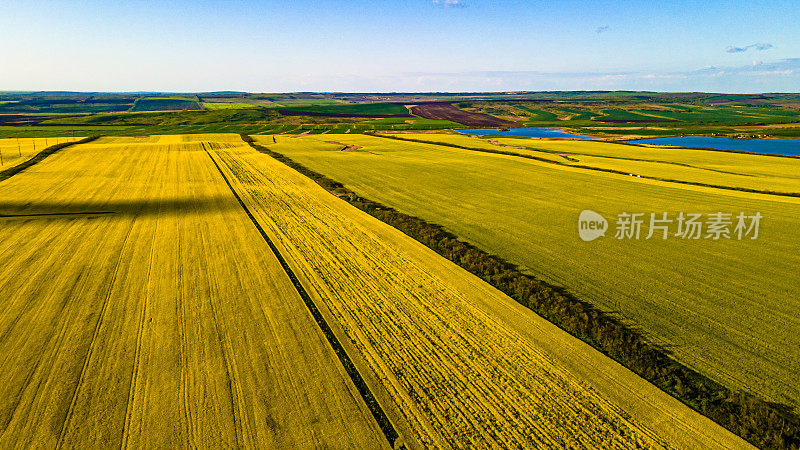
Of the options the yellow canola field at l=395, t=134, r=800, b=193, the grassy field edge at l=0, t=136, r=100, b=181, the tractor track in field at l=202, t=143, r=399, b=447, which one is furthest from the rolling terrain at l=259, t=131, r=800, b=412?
the grassy field edge at l=0, t=136, r=100, b=181

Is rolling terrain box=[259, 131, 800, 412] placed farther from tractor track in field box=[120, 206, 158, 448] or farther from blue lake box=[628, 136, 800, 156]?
blue lake box=[628, 136, 800, 156]

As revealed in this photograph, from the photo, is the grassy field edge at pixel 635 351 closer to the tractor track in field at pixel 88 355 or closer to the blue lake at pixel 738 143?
the tractor track in field at pixel 88 355

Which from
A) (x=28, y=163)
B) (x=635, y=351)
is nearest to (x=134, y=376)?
(x=635, y=351)

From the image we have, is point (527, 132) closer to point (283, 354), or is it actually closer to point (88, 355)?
point (283, 354)

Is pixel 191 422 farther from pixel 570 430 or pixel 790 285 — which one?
pixel 790 285

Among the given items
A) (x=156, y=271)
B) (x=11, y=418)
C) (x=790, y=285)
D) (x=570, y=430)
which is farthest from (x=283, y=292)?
(x=790, y=285)

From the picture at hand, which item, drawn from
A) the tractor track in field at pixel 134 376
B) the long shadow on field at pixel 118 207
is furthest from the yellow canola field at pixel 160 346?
the long shadow on field at pixel 118 207
